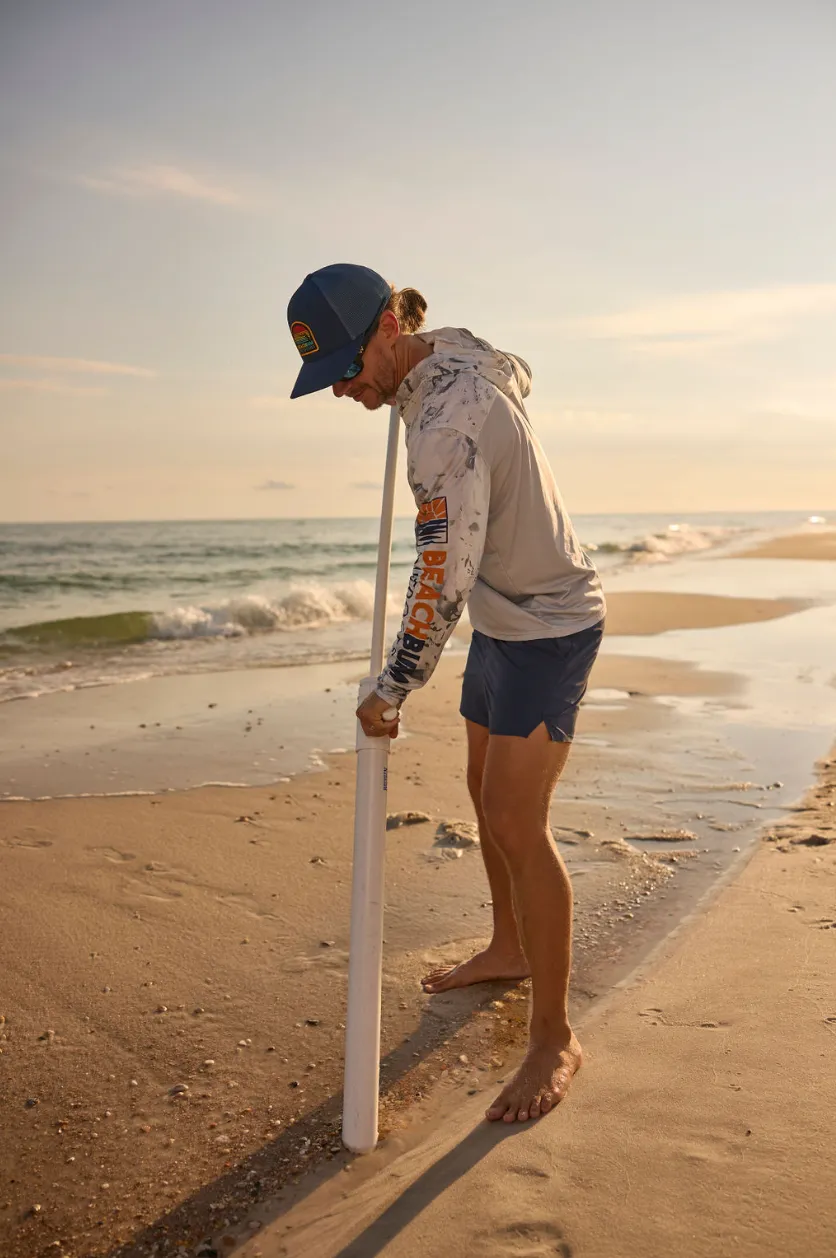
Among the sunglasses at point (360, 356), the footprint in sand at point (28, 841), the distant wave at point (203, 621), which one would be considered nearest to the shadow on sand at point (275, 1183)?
the sunglasses at point (360, 356)

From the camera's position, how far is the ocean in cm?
984

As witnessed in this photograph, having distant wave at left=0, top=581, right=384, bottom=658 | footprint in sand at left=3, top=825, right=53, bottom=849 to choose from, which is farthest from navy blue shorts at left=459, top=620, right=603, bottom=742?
distant wave at left=0, top=581, right=384, bottom=658

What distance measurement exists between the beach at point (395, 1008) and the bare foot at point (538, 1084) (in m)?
0.04

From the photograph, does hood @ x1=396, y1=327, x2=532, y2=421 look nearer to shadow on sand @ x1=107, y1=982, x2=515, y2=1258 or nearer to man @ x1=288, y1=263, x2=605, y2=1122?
man @ x1=288, y1=263, x2=605, y2=1122

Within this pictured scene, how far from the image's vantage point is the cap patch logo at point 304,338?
88.6 inches

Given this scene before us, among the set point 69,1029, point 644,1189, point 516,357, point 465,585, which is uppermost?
point 516,357

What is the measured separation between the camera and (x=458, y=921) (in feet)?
11.3

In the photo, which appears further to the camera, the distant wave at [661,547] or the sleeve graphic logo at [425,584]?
the distant wave at [661,547]

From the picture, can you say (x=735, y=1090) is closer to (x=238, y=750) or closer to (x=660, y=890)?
(x=660, y=890)

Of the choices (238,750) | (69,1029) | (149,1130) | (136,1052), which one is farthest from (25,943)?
(238,750)

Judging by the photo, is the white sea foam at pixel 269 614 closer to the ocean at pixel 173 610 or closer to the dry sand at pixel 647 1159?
the ocean at pixel 173 610

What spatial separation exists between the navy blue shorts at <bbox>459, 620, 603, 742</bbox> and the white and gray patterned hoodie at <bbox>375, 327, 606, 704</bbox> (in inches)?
1.4

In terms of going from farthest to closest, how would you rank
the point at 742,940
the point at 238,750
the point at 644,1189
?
the point at 238,750 < the point at 742,940 < the point at 644,1189

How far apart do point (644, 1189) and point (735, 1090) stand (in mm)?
430
